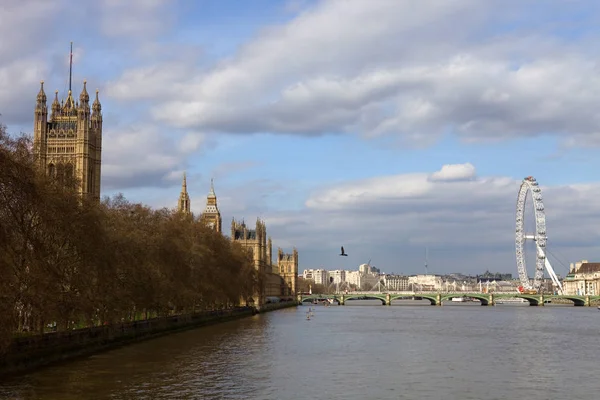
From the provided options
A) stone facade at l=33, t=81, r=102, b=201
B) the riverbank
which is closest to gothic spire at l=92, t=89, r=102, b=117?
stone facade at l=33, t=81, r=102, b=201

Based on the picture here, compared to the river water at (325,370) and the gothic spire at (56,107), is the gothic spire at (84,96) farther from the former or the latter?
the river water at (325,370)

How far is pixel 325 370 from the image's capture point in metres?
45.2

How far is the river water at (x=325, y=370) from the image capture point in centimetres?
3600

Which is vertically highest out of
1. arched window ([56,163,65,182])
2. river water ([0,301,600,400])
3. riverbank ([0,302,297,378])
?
arched window ([56,163,65,182])

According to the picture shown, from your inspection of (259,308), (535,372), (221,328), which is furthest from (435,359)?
(259,308)

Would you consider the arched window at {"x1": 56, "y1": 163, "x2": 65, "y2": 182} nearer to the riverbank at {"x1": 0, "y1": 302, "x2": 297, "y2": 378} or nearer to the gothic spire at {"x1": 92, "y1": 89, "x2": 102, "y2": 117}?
the riverbank at {"x1": 0, "y1": 302, "x2": 297, "y2": 378}

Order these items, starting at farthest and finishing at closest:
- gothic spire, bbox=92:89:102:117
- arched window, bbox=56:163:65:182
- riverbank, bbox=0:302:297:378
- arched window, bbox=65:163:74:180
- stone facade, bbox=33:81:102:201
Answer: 1. gothic spire, bbox=92:89:102:117
2. stone facade, bbox=33:81:102:201
3. arched window, bbox=65:163:74:180
4. arched window, bbox=56:163:65:182
5. riverbank, bbox=0:302:297:378

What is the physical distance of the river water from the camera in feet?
118

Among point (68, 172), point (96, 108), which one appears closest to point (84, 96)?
point (96, 108)

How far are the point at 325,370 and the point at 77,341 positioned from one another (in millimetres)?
16435

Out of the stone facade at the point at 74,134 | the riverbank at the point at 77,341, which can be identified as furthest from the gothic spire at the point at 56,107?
the riverbank at the point at 77,341

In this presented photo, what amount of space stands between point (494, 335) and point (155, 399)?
52601 mm

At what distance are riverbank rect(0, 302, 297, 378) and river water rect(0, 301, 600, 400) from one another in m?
0.91

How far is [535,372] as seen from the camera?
149 feet
